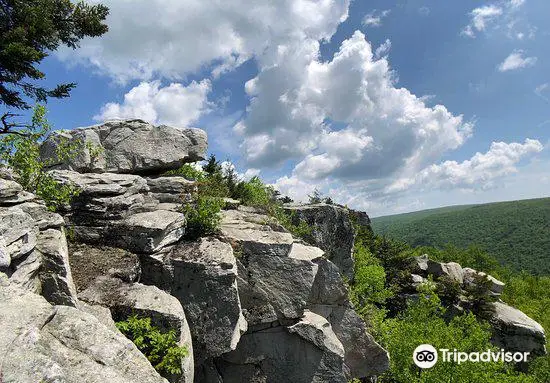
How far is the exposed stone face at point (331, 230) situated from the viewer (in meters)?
25.1

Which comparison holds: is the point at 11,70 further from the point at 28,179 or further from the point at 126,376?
the point at 126,376

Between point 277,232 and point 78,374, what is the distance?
10947 millimetres

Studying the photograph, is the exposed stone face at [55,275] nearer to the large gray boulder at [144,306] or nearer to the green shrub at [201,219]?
the large gray boulder at [144,306]

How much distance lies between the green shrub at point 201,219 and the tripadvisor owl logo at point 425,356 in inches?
784

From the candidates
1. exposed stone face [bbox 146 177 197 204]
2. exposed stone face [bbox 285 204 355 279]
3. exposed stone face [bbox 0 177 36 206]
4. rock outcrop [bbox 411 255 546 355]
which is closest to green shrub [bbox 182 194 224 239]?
exposed stone face [bbox 146 177 197 204]

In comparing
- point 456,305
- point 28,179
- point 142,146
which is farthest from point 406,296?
point 28,179

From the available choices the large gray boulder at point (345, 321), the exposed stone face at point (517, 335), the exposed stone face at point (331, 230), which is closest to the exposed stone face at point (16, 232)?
the large gray boulder at point (345, 321)

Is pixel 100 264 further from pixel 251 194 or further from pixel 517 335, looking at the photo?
pixel 517 335

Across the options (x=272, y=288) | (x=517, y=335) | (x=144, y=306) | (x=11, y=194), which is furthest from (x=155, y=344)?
(x=517, y=335)

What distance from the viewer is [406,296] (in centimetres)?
4384

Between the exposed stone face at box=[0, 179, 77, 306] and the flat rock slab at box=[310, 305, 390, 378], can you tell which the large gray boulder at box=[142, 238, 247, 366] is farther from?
the flat rock slab at box=[310, 305, 390, 378]

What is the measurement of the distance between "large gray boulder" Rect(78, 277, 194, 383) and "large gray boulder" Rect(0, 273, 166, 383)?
256 cm

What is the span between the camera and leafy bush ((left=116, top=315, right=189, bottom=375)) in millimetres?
8812

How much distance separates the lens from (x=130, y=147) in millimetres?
16969
